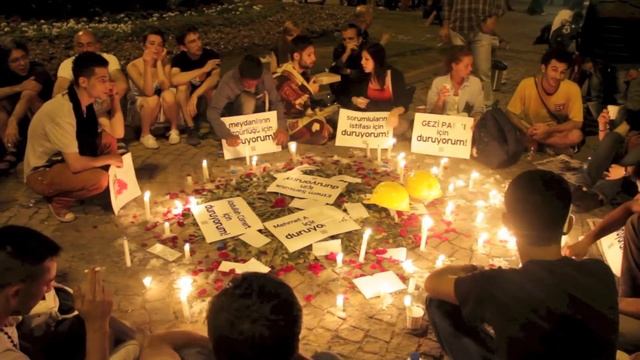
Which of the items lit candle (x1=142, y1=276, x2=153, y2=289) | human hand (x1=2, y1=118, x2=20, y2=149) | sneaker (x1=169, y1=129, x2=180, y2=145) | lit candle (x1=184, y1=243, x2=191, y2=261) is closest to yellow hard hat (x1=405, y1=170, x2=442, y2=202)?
lit candle (x1=184, y1=243, x2=191, y2=261)

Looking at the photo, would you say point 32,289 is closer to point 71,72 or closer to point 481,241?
point 481,241

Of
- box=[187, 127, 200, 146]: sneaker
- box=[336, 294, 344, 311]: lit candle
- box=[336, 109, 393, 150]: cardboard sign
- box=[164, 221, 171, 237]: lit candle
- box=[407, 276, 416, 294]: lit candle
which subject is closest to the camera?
box=[336, 294, 344, 311]: lit candle

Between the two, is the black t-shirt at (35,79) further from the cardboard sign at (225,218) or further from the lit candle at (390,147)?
the lit candle at (390,147)

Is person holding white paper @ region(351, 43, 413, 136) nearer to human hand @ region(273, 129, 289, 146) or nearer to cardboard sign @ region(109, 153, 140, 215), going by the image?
human hand @ region(273, 129, 289, 146)

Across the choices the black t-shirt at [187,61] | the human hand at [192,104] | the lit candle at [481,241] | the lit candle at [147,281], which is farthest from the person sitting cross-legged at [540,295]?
the black t-shirt at [187,61]

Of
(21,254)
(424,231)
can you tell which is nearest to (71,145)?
(21,254)

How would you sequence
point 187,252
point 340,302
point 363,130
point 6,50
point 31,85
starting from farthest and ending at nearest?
point 363,130
point 31,85
point 6,50
point 187,252
point 340,302

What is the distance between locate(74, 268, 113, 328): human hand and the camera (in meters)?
2.90

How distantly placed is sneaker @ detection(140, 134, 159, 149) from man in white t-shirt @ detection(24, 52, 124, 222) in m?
1.73

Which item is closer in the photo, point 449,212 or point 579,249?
point 579,249

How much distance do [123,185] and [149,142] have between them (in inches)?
73.5

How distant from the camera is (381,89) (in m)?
7.78

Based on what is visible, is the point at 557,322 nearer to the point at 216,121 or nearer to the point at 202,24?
the point at 216,121

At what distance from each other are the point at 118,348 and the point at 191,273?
1783mm
